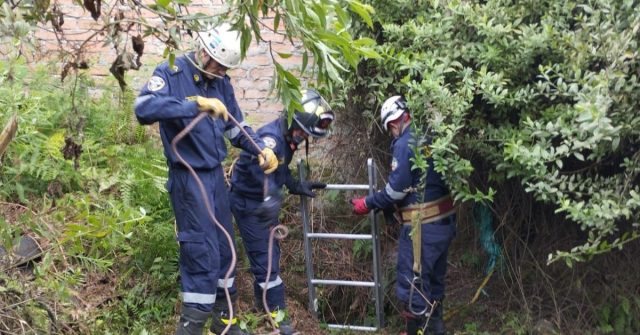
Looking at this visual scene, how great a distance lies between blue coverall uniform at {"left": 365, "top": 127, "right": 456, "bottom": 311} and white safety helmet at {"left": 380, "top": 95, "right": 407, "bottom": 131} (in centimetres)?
13

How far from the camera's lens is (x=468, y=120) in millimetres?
6199

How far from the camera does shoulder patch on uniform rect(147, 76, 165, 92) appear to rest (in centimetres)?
558

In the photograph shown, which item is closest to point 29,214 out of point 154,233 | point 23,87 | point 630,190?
point 154,233

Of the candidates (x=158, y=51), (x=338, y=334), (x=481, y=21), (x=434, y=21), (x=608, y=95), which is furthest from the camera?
(x=158, y=51)

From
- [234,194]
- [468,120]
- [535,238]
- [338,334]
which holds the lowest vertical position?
[338,334]

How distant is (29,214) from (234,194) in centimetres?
229

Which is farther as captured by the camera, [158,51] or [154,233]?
[158,51]

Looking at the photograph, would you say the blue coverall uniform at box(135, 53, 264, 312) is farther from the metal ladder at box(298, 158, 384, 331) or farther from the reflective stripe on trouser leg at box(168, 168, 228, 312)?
the metal ladder at box(298, 158, 384, 331)

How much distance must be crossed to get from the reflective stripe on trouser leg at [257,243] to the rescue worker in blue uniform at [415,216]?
0.81m

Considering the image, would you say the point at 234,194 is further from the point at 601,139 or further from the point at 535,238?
the point at 601,139

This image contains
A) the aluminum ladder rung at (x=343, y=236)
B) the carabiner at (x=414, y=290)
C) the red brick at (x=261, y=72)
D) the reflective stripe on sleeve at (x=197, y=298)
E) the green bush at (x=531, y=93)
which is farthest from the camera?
the red brick at (x=261, y=72)

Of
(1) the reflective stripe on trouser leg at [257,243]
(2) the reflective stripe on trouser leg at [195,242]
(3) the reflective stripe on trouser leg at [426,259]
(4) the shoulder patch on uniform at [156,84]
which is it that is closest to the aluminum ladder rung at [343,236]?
(3) the reflective stripe on trouser leg at [426,259]

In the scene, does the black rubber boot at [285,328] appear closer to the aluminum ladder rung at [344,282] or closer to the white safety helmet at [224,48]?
the aluminum ladder rung at [344,282]

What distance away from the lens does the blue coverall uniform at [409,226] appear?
627cm
